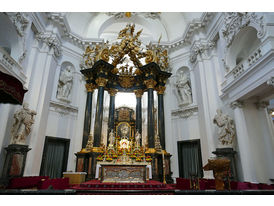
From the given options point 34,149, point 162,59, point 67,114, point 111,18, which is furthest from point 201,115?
point 111,18

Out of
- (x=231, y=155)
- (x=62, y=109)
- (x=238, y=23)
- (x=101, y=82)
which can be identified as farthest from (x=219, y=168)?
(x=62, y=109)

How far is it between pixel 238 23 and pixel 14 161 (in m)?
10.5

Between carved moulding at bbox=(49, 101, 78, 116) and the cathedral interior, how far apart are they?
0.05m

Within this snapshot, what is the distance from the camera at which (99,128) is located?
9.76 m

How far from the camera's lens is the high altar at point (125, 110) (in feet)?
29.9

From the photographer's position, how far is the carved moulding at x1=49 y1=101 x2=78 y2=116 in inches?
395

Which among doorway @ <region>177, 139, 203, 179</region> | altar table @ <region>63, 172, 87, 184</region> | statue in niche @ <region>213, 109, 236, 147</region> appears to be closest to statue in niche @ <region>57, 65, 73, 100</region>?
altar table @ <region>63, 172, 87, 184</region>

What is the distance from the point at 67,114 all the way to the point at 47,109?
1.28 meters

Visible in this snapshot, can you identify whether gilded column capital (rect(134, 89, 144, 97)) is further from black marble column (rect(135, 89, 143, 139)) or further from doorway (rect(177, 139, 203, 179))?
doorway (rect(177, 139, 203, 179))

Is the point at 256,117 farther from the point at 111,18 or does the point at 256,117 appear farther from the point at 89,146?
the point at 111,18

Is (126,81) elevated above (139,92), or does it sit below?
above

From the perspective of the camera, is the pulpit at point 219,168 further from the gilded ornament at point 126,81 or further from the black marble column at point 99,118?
the gilded ornament at point 126,81

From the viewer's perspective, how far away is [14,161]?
6.84 m

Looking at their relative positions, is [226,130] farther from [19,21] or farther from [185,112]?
[19,21]
